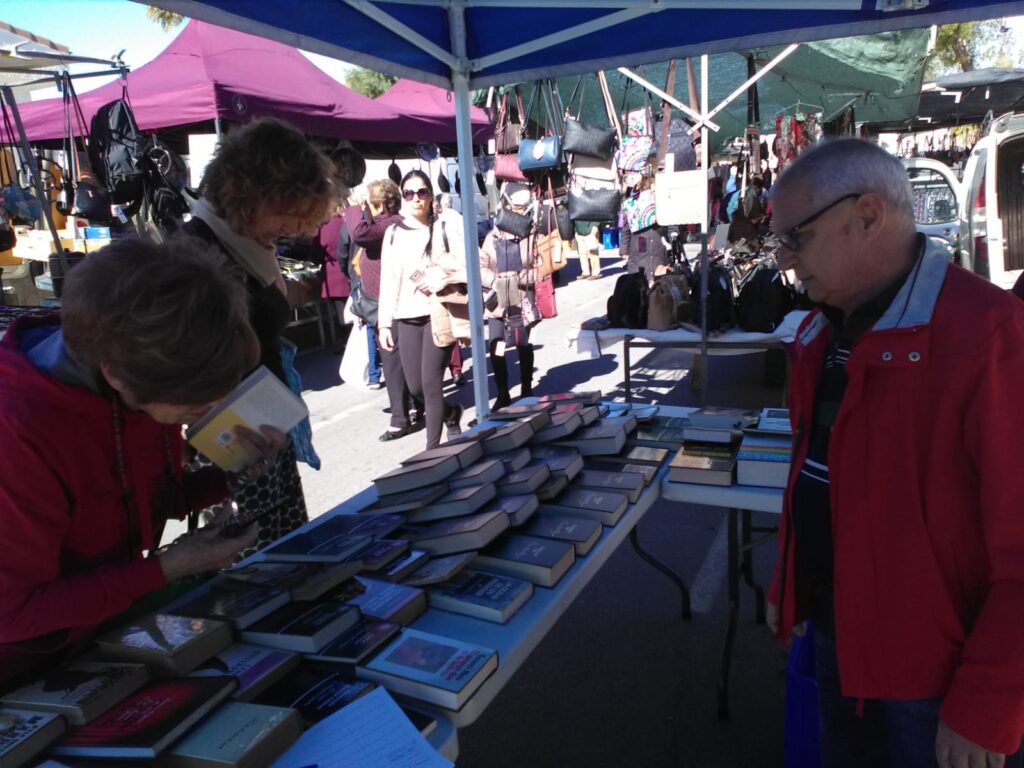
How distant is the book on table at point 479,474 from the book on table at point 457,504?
0.07 feet

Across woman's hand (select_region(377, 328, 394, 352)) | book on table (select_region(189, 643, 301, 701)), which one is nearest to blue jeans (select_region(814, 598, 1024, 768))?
book on table (select_region(189, 643, 301, 701))

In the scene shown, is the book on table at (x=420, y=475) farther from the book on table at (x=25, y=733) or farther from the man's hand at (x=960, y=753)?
the man's hand at (x=960, y=753)

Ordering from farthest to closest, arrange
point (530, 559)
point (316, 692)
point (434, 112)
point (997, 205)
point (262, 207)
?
point (434, 112)
point (997, 205)
point (262, 207)
point (530, 559)
point (316, 692)

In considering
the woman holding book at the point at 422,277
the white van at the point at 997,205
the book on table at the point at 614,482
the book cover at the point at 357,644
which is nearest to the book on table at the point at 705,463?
the book on table at the point at 614,482

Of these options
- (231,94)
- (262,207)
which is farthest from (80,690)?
(231,94)

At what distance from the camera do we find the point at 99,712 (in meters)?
0.97

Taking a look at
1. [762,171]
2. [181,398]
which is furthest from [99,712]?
[762,171]

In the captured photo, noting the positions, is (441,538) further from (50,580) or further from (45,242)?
(45,242)

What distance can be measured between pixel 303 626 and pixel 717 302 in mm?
3838

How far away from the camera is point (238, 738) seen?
0.90 metres

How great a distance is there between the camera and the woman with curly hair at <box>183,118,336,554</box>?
1.79 metres

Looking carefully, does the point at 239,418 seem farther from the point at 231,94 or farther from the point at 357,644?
the point at 231,94

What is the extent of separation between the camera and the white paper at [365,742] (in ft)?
2.95

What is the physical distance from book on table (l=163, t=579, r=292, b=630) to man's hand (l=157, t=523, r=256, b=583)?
0.08 meters
